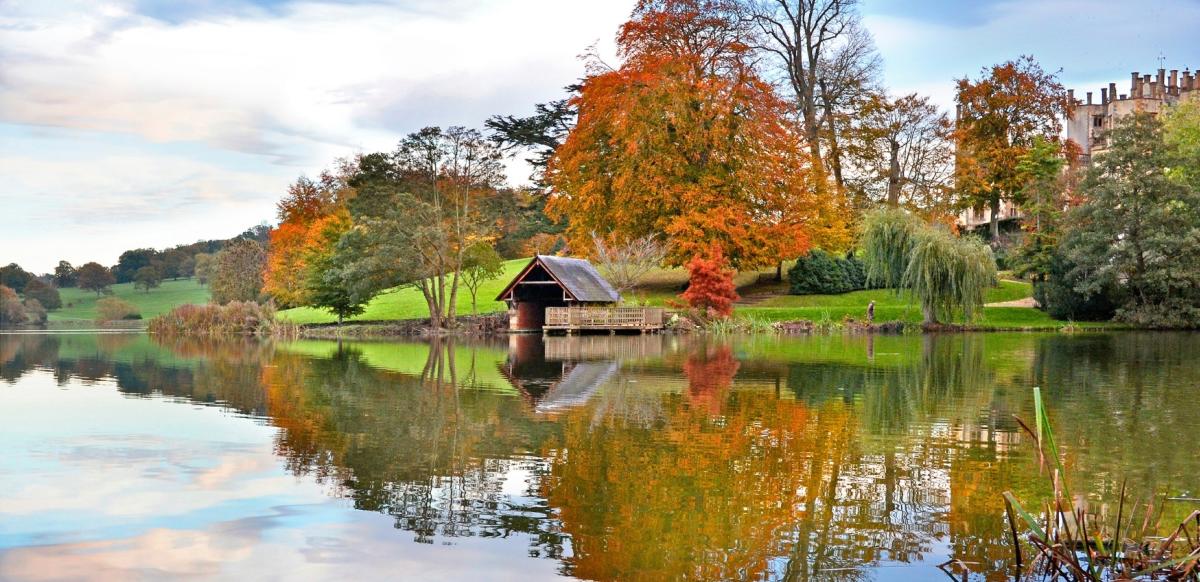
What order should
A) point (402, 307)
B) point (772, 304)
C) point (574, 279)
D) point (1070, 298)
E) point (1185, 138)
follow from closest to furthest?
point (574, 279) → point (1070, 298) → point (772, 304) → point (1185, 138) → point (402, 307)

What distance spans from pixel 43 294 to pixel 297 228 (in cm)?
3311

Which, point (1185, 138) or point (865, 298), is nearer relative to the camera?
point (865, 298)

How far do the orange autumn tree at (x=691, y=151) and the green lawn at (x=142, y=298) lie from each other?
48401 millimetres

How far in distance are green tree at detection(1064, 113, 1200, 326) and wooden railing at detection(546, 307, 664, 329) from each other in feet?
59.7

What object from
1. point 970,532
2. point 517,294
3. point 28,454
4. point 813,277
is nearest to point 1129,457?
point 970,532

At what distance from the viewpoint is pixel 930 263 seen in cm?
4088

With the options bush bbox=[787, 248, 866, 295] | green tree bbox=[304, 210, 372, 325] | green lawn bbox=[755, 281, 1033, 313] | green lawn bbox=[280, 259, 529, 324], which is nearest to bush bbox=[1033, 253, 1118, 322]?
green lawn bbox=[755, 281, 1033, 313]

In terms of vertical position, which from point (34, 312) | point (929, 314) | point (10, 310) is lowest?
point (34, 312)

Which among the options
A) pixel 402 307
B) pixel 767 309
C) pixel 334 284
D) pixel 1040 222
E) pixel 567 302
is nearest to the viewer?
Answer: pixel 567 302

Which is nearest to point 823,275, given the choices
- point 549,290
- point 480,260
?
point 549,290

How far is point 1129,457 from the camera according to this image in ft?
36.2

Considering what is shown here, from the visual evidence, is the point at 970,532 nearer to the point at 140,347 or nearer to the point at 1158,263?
the point at 140,347

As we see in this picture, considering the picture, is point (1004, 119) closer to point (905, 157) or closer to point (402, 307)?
point (905, 157)

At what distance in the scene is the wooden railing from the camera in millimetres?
43344
